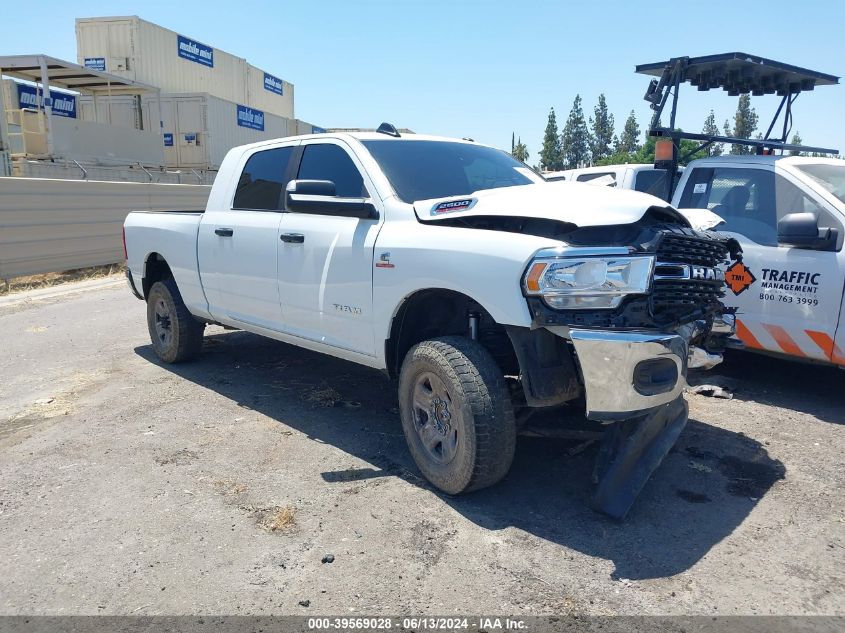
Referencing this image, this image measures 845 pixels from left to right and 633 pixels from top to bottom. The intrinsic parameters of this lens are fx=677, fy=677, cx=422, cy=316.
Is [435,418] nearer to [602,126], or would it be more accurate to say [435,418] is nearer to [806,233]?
[806,233]

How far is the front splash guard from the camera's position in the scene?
3.45 m

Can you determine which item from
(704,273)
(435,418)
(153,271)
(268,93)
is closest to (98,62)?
(268,93)

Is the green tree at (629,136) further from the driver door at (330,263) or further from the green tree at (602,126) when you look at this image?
the driver door at (330,263)

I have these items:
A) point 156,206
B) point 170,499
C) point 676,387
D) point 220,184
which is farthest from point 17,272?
point 676,387

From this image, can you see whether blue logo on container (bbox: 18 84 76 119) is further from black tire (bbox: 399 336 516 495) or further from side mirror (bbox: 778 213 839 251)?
side mirror (bbox: 778 213 839 251)

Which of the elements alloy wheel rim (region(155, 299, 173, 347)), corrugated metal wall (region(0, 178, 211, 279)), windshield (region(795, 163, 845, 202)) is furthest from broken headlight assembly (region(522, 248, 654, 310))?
corrugated metal wall (region(0, 178, 211, 279))

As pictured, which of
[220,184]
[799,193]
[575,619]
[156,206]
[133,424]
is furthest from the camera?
[156,206]

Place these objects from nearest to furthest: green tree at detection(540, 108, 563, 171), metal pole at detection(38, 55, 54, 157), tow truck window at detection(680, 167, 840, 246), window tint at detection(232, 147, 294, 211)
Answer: window tint at detection(232, 147, 294, 211)
tow truck window at detection(680, 167, 840, 246)
metal pole at detection(38, 55, 54, 157)
green tree at detection(540, 108, 563, 171)

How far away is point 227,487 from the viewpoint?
384cm

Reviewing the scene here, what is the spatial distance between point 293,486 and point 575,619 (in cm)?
180

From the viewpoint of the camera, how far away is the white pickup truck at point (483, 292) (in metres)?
3.16

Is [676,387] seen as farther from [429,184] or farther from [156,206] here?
[156,206]

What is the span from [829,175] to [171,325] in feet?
18.8

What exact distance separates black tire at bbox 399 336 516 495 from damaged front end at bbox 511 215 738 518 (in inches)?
8.3
